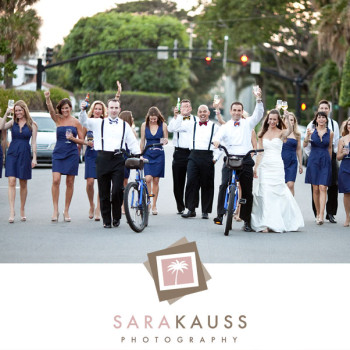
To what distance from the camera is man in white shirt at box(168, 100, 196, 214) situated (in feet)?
46.4

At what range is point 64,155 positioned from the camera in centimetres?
1303

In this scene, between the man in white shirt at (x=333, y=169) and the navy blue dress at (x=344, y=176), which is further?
the man in white shirt at (x=333, y=169)

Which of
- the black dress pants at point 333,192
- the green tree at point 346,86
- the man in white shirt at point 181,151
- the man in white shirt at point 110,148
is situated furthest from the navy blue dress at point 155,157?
the green tree at point 346,86

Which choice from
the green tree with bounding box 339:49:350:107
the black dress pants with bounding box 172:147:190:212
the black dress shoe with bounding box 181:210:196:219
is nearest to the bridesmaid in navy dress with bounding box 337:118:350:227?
the black dress shoe with bounding box 181:210:196:219

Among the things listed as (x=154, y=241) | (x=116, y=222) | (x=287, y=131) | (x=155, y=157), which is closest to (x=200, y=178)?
(x=155, y=157)

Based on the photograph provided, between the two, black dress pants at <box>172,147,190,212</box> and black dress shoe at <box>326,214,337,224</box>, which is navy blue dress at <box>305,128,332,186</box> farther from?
black dress pants at <box>172,147,190,212</box>

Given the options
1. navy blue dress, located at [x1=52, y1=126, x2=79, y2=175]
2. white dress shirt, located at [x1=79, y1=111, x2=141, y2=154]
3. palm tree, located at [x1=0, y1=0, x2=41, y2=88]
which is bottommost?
navy blue dress, located at [x1=52, y1=126, x2=79, y2=175]

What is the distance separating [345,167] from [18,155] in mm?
4879

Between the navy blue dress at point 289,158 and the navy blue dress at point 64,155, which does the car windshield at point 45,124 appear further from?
the navy blue dress at point 289,158

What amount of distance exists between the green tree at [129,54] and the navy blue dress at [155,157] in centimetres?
7045

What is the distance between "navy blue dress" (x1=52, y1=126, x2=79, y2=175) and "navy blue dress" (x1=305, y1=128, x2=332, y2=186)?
11.8 feet

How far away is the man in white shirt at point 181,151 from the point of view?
14.1 metres

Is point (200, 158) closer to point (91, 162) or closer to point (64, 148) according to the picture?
point (91, 162)

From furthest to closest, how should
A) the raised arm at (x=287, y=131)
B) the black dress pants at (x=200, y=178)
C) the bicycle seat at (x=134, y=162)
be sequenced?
the black dress pants at (x=200, y=178) → the raised arm at (x=287, y=131) → the bicycle seat at (x=134, y=162)
